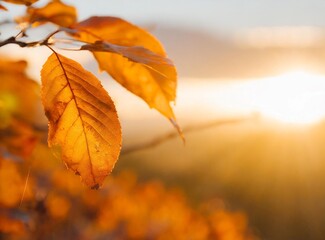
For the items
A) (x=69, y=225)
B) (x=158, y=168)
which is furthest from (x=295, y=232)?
(x=69, y=225)

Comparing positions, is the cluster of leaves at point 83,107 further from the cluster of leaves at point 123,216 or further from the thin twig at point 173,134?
the cluster of leaves at point 123,216

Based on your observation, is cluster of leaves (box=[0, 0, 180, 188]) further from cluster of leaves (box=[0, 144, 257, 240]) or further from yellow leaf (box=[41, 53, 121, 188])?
cluster of leaves (box=[0, 144, 257, 240])

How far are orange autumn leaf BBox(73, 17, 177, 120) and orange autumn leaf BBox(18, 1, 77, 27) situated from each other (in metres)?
0.07

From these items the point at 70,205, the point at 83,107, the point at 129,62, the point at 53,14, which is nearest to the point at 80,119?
the point at 83,107

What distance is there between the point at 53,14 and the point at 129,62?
0.68 ft

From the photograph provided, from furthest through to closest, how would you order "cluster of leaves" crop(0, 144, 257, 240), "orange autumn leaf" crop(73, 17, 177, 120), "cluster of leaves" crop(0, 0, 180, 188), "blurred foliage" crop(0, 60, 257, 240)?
"cluster of leaves" crop(0, 144, 257, 240) < "blurred foliage" crop(0, 60, 257, 240) < "orange autumn leaf" crop(73, 17, 177, 120) < "cluster of leaves" crop(0, 0, 180, 188)

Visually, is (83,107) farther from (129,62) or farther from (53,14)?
(53,14)

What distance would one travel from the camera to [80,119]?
98cm

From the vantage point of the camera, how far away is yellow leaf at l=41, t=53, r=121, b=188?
3.11 ft

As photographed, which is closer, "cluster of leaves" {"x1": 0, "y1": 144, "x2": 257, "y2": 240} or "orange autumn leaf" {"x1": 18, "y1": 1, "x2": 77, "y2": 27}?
"orange autumn leaf" {"x1": 18, "y1": 1, "x2": 77, "y2": 27}

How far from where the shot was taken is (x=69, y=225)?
Answer: 20.2 feet

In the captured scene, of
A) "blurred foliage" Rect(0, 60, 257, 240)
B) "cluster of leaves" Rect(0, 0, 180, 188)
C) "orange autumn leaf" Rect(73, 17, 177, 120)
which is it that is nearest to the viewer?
"cluster of leaves" Rect(0, 0, 180, 188)

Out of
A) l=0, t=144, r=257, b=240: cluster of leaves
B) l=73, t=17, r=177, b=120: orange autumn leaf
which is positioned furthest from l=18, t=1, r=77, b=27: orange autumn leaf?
l=0, t=144, r=257, b=240: cluster of leaves

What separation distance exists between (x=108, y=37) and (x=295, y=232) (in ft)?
42.3
